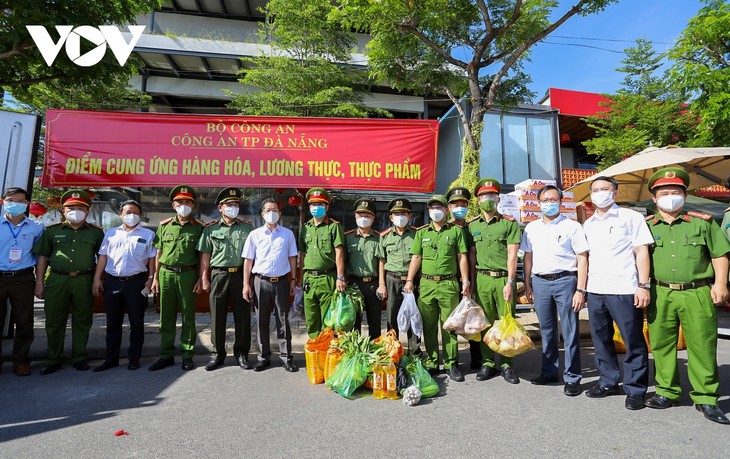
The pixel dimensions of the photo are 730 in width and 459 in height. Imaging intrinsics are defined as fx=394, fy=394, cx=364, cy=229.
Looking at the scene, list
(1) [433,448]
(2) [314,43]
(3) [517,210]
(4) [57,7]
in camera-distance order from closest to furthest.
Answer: (1) [433,448], (4) [57,7], (3) [517,210], (2) [314,43]

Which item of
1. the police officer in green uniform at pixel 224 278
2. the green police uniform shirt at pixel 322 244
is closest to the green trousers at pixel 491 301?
the green police uniform shirt at pixel 322 244

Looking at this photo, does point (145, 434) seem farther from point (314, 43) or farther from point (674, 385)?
point (314, 43)

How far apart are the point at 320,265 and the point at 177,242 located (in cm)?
156

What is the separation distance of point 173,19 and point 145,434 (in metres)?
19.1

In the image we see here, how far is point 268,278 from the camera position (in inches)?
167

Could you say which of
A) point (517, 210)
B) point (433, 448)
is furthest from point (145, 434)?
point (517, 210)

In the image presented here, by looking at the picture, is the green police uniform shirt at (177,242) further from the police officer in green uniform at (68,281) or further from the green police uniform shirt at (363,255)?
the green police uniform shirt at (363,255)

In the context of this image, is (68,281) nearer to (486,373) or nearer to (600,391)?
(486,373)

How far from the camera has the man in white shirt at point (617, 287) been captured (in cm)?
318

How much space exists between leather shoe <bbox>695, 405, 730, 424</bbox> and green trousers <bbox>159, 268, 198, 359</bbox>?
454 cm

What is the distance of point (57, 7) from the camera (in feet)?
17.2

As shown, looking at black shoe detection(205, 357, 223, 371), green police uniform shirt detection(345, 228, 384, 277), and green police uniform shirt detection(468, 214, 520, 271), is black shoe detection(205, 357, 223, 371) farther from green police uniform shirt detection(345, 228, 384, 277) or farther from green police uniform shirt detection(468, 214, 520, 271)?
green police uniform shirt detection(468, 214, 520, 271)

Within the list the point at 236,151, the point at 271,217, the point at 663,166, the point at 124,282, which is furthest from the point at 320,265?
the point at 663,166

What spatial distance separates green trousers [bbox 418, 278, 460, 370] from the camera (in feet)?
12.9
